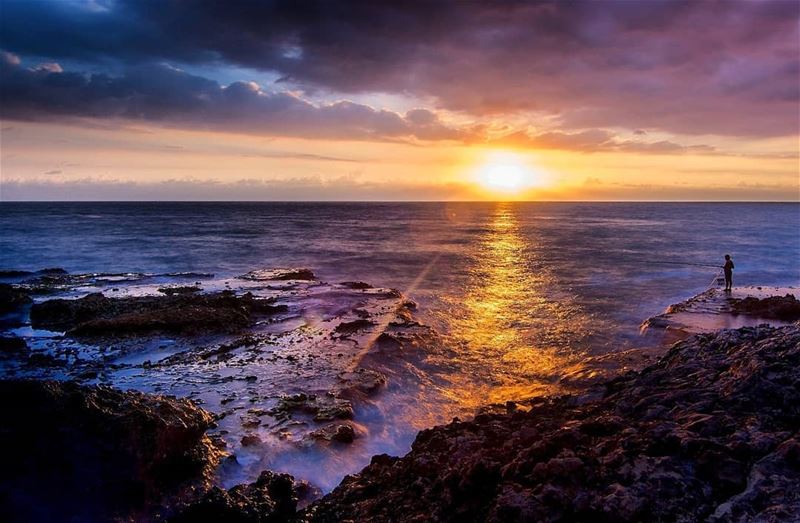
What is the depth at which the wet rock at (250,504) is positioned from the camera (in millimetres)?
7758

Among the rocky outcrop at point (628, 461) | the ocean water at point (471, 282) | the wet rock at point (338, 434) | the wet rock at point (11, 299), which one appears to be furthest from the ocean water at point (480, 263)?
the wet rock at point (11, 299)

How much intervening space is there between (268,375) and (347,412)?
160 inches

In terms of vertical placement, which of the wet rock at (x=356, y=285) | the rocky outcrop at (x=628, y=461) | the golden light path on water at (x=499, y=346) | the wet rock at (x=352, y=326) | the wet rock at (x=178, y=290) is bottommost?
the golden light path on water at (x=499, y=346)

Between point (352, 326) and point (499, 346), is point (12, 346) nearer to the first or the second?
point (352, 326)

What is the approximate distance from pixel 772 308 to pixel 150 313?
28.5 meters

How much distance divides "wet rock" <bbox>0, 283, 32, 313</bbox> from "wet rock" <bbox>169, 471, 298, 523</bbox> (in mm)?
25041

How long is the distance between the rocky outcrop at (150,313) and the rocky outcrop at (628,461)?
14349 mm

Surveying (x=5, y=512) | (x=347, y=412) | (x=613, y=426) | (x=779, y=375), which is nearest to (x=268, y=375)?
(x=347, y=412)

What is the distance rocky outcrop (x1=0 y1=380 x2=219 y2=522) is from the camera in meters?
7.91

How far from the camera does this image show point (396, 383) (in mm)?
16281

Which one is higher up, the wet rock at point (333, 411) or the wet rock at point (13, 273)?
the wet rock at point (13, 273)

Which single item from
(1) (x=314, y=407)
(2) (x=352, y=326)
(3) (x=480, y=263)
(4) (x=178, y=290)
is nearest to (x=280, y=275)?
(4) (x=178, y=290)

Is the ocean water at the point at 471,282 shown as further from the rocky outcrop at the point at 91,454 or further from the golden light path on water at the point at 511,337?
the rocky outcrop at the point at 91,454

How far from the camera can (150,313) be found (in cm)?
2272
